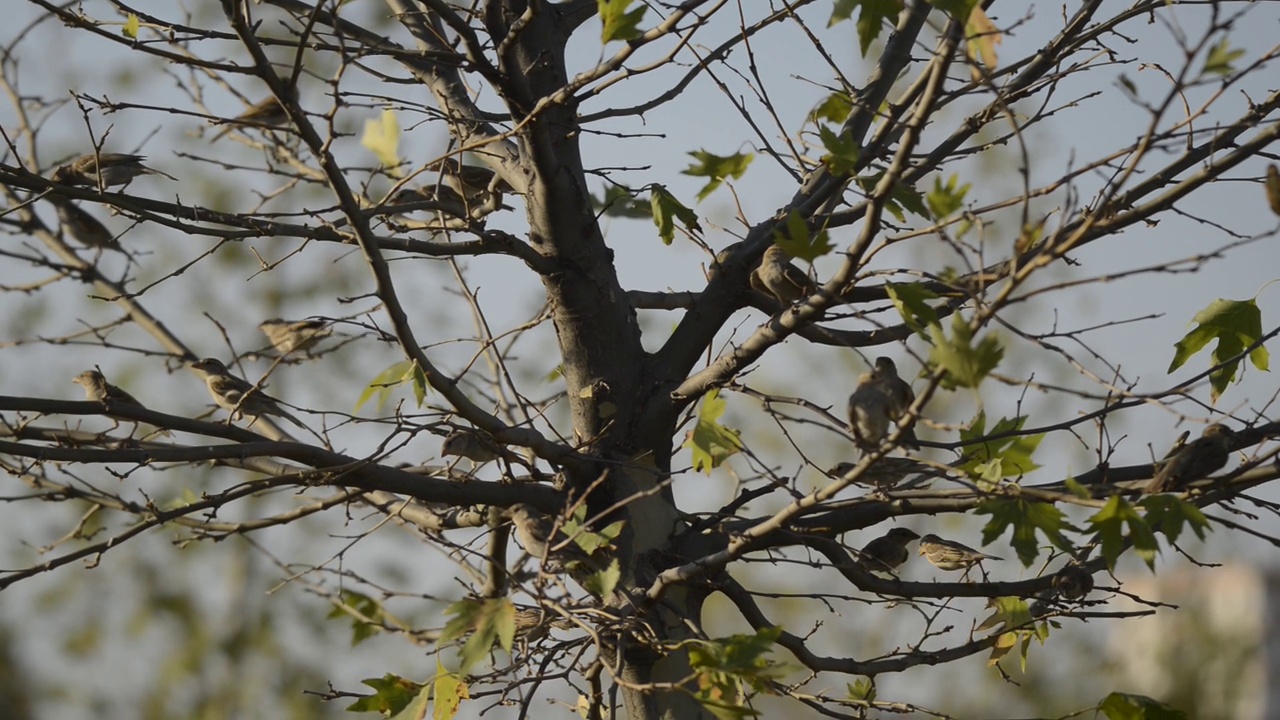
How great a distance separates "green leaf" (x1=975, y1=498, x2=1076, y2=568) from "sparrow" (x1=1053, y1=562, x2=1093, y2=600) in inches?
32.6

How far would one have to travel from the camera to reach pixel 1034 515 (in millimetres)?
2518

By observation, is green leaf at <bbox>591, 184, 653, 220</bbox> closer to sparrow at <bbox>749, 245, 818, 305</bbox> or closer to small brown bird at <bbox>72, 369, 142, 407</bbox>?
sparrow at <bbox>749, 245, 818, 305</bbox>

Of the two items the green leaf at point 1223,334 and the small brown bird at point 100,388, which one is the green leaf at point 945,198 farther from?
the small brown bird at point 100,388

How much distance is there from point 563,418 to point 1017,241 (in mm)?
5997

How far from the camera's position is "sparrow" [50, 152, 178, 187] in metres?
3.58

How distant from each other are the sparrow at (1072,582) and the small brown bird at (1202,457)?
421 millimetres

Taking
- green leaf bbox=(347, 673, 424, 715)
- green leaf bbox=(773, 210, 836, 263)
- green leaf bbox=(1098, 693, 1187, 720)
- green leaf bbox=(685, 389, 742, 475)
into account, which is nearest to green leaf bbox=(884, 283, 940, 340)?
green leaf bbox=(773, 210, 836, 263)

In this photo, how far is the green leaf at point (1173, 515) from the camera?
2369 mm

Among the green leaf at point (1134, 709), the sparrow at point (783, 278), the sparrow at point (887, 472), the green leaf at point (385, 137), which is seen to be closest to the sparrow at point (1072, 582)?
the green leaf at point (1134, 709)

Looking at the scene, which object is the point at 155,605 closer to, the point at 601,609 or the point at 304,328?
the point at 304,328

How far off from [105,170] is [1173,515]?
4639 mm

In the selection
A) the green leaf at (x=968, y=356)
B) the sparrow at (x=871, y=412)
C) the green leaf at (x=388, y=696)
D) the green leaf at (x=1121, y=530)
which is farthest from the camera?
the sparrow at (x=871, y=412)

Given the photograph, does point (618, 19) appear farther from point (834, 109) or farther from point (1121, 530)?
point (1121, 530)

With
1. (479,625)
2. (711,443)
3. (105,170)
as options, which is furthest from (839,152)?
(105,170)
